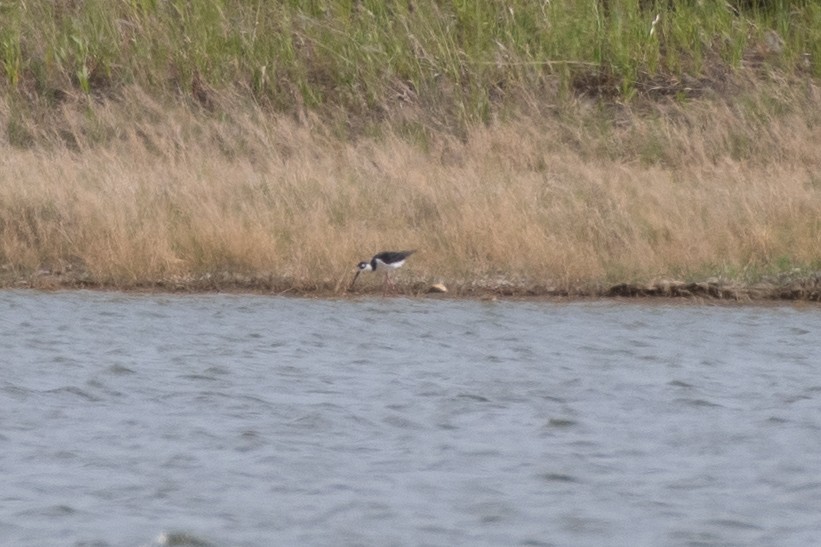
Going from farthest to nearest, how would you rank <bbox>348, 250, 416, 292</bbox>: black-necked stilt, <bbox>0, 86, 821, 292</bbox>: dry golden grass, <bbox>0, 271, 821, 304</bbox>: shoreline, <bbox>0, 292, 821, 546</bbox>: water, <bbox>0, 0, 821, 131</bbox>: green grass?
<bbox>0, 0, 821, 131</bbox>: green grass < <bbox>0, 86, 821, 292</bbox>: dry golden grass < <bbox>0, 271, 821, 304</bbox>: shoreline < <bbox>348, 250, 416, 292</bbox>: black-necked stilt < <bbox>0, 292, 821, 546</bbox>: water

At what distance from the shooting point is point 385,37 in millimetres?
18469

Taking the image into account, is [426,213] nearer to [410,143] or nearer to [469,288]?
[469,288]

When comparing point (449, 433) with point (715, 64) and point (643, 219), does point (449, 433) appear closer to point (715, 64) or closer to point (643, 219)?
point (643, 219)

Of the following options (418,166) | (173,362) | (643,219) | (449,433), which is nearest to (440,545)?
(449,433)

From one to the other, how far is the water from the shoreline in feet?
0.80

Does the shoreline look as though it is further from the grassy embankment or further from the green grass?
the green grass

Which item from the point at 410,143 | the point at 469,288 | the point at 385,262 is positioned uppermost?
the point at 385,262

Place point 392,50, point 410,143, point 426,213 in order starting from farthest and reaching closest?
point 392,50 → point 410,143 → point 426,213

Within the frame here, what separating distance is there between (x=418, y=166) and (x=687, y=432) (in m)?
7.23

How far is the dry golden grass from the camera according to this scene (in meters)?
12.7

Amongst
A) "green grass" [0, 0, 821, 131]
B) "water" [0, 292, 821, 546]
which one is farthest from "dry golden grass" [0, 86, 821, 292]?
A: "green grass" [0, 0, 821, 131]

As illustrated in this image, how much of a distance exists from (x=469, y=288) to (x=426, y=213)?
122 centimetres

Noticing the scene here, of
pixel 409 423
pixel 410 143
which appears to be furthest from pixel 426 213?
pixel 409 423

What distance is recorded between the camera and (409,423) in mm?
8133
